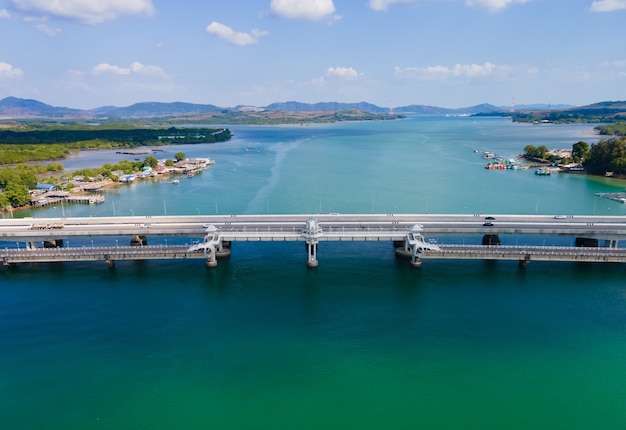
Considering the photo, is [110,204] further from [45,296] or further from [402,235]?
[402,235]

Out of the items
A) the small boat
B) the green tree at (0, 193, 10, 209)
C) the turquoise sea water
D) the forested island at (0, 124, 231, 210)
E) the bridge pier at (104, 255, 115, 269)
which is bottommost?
the turquoise sea water

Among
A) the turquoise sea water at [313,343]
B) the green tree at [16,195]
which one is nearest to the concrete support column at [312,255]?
the turquoise sea water at [313,343]

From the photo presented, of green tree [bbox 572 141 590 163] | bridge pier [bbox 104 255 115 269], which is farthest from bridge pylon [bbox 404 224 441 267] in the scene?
green tree [bbox 572 141 590 163]

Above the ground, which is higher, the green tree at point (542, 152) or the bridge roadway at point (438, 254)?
the green tree at point (542, 152)

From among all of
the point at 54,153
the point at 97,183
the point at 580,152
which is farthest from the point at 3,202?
the point at 580,152

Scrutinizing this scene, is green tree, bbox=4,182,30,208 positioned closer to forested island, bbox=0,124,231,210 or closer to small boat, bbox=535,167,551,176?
forested island, bbox=0,124,231,210

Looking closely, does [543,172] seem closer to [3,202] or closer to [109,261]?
[109,261]

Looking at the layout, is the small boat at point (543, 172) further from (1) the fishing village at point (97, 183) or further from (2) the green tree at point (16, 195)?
(2) the green tree at point (16, 195)
